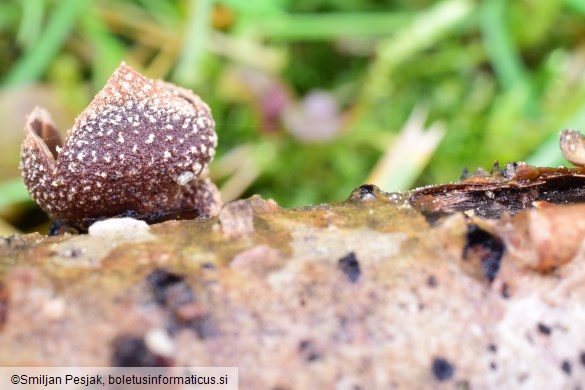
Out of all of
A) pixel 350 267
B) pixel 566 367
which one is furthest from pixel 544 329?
pixel 350 267

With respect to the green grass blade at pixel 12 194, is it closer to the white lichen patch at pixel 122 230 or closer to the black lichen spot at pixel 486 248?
the white lichen patch at pixel 122 230

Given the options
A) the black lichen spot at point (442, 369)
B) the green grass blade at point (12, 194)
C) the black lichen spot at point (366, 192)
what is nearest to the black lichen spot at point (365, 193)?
the black lichen spot at point (366, 192)

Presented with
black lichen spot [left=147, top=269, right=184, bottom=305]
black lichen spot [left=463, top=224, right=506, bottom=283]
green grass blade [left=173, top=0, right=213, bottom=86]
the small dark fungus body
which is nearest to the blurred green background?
green grass blade [left=173, top=0, right=213, bottom=86]

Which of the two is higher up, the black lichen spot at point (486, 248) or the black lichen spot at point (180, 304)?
the black lichen spot at point (486, 248)

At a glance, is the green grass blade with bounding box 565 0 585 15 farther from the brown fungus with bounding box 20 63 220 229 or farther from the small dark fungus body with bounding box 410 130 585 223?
the brown fungus with bounding box 20 63 220 229

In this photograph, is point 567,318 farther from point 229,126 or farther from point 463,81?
point 463,81
